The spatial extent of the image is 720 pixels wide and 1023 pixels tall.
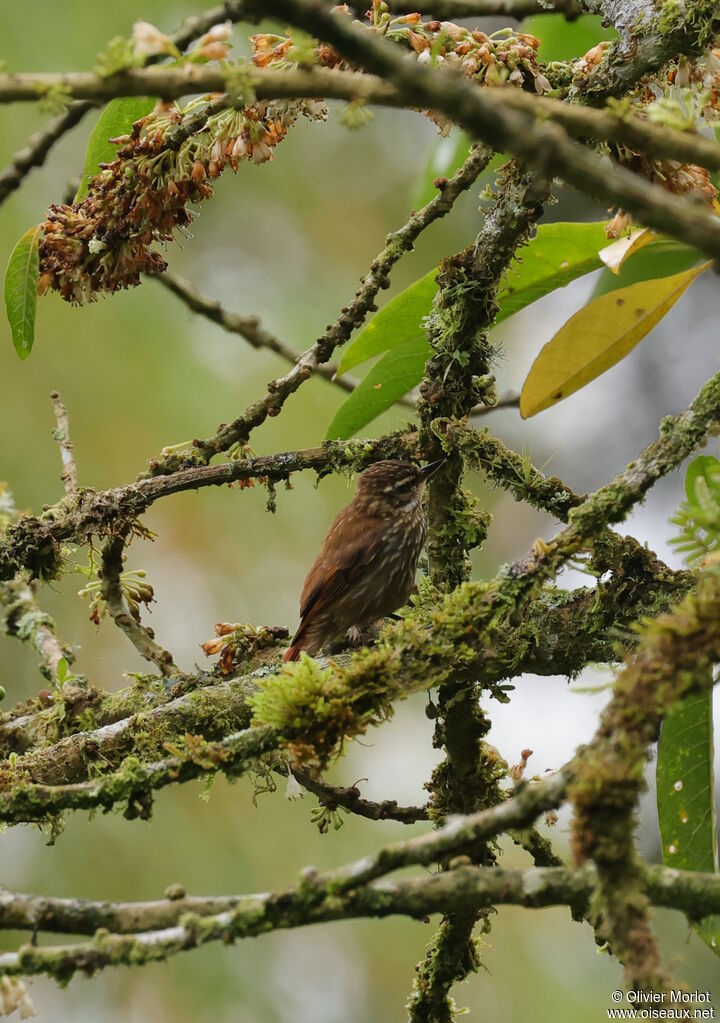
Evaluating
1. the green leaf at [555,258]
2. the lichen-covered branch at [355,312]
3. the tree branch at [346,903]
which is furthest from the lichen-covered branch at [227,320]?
the tree branch at [346,903]

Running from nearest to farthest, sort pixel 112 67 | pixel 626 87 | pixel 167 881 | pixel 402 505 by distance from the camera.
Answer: pixel 112 67, pixel 626 87, pixel 402 505, pixel 167 881

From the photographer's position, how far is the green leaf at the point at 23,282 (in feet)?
9.21

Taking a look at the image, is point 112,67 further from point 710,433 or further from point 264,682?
point 710,433

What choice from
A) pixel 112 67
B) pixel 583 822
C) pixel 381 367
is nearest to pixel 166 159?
pixel 381 367

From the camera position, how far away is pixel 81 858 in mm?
5707

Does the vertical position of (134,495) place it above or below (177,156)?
below

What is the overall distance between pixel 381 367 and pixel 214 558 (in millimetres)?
3388

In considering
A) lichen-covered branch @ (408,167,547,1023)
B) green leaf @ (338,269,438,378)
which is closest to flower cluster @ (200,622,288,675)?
lichen-covered branch @ (408,167,547,1023)

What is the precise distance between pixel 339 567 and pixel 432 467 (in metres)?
1.09

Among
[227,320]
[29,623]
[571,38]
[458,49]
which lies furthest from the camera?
[227,320]

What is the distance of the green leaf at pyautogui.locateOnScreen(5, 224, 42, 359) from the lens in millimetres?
2809

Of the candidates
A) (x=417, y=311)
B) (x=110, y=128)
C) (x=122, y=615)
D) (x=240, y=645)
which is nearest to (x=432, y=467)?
(x=417, y=311)

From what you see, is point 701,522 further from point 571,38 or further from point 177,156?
point 571,38

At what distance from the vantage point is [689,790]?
2.64 m
